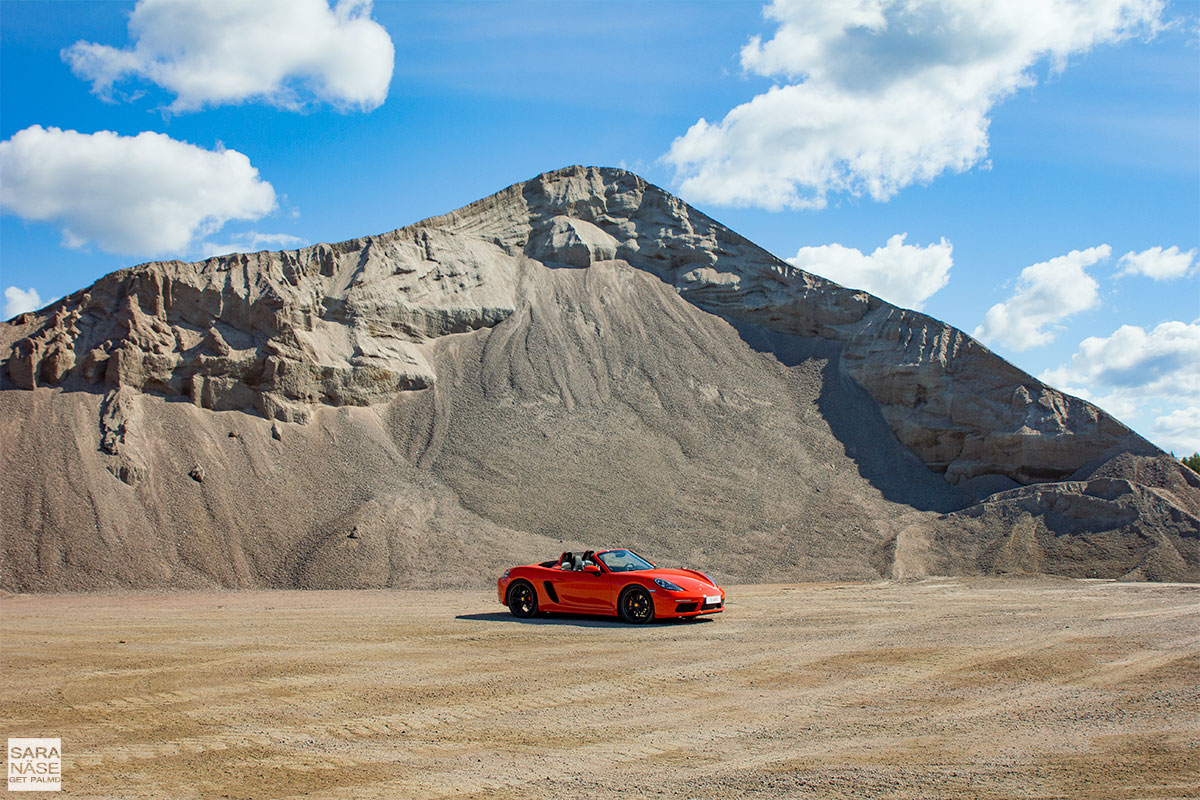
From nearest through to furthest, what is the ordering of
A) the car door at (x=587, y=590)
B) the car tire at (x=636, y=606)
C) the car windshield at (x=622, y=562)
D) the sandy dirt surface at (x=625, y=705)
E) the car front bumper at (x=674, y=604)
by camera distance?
the sandy dirt surface at (x=625, y=705), the car front bumper at (x=674, y=604), the car tire at (x=636, y=606), the car door at (x=587, y=590), the car windshield at (x=622, y=562)

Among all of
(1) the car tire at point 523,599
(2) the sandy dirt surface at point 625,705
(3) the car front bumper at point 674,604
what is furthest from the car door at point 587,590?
(3) the car front bumper at point 674,604

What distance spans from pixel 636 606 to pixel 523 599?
222cm

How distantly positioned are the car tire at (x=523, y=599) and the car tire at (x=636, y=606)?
5.61ft

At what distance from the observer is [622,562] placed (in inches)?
558

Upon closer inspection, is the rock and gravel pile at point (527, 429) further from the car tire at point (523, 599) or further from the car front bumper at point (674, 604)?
the car front bumper at point (674, 604)

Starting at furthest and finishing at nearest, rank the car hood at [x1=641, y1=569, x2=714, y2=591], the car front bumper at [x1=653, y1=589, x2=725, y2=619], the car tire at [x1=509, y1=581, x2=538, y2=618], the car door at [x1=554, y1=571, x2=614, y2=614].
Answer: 1. the car tire at [x1=509, y1=581, x2=538, y2=618]
2. the car door at [x1=554, y1=571, x2=614, y2=614]
3. the car hood at [x1=641, y1=569, x2=714, y2=591]
4. the car front bumper at [x1=653, y1=589, x2=725, y2=619]

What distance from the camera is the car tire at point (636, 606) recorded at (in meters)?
13.3

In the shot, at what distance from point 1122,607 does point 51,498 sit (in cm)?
2695

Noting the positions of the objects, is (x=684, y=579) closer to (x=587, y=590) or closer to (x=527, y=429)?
(x=587, y=590)

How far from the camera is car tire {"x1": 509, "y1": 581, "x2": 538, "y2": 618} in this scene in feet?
47.3

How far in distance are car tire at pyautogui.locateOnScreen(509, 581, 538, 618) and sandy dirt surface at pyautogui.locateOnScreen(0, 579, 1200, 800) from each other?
21.5 inches

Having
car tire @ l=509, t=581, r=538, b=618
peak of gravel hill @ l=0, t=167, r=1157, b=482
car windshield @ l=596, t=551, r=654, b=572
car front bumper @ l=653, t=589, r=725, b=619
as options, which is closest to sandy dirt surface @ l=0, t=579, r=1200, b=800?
car front bumper @ l=653, t=589, r=725, b=619

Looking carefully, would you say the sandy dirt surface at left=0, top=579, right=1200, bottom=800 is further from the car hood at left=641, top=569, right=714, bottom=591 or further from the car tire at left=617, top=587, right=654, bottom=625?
the car hood at left=641, top=569, right=714, bottom=591

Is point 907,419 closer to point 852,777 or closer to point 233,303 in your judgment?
point 233,303
